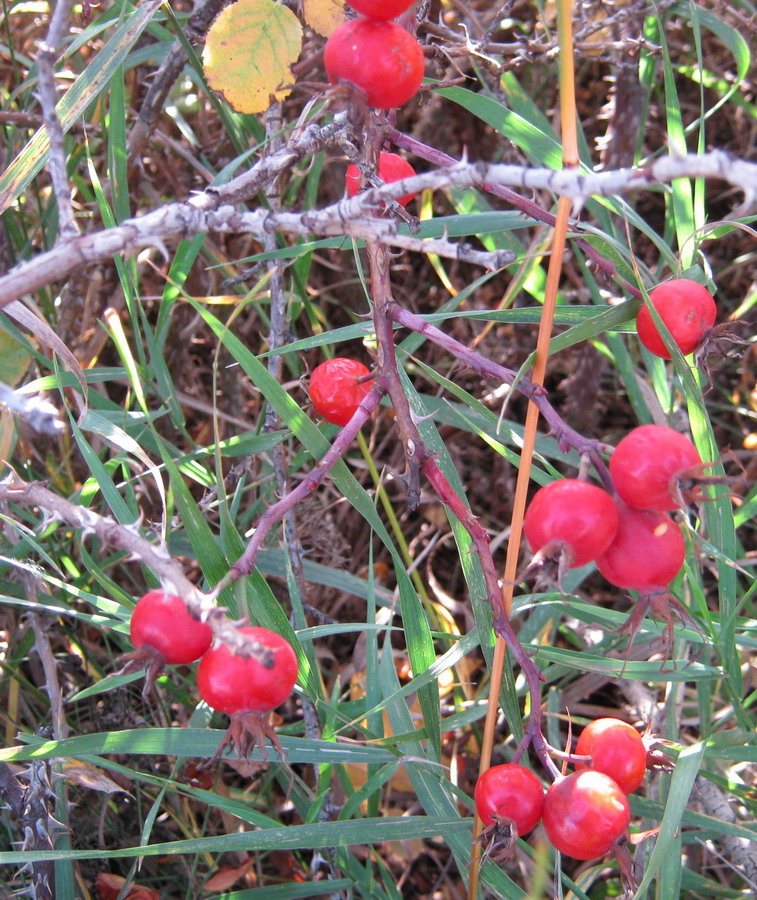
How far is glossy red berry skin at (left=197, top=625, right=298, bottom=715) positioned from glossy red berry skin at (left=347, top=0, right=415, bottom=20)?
0.69 metres

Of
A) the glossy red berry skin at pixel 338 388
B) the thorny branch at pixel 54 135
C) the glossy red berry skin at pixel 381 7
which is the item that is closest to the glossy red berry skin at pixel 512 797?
the glossy red berry skin at pixel 338 388

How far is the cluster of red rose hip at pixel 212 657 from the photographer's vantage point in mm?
814

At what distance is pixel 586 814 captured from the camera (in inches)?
36.0

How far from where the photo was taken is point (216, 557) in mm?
1085

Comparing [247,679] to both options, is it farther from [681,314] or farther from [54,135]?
[681,314]

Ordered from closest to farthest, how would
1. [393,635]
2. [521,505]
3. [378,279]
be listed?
1. [521,505]
2. [378,279]
3. [393,635]

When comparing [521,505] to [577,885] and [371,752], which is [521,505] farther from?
[577,885]

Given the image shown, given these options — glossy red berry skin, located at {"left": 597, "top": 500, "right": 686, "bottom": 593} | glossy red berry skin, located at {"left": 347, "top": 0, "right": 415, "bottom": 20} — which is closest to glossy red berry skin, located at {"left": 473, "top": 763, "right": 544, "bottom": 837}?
glossy red berry skin, located at {"left": 597, "top": 500, "right": 686, "bottom": 593}

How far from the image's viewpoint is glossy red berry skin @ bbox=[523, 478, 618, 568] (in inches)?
31.4

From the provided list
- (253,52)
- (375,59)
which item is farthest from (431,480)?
(253,52)

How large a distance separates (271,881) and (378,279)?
125 cm

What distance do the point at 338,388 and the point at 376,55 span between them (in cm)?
44

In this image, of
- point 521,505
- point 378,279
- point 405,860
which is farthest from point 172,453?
point 405,860

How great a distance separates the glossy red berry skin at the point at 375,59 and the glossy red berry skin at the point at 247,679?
2.06 feet
